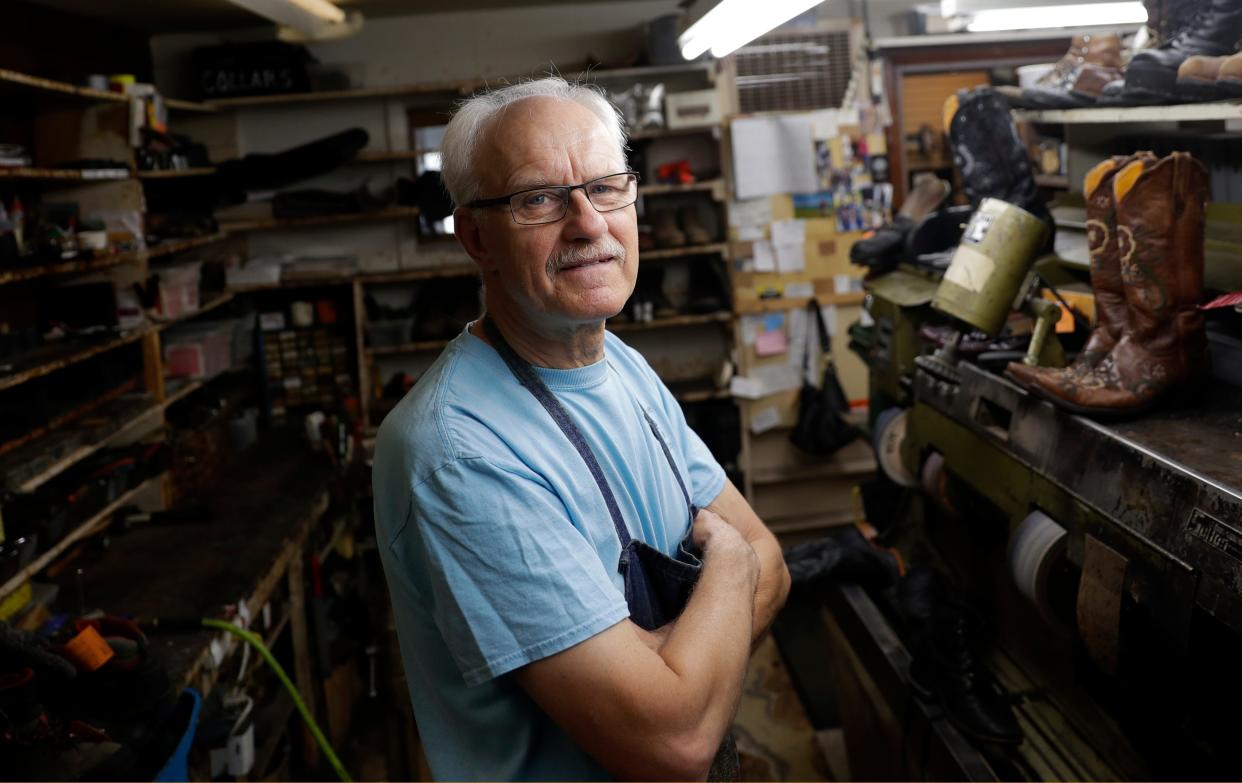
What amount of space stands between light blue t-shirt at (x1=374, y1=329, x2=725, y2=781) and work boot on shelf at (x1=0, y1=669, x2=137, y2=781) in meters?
1.09

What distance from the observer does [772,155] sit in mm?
5750

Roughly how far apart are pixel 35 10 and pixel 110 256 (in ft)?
4.57

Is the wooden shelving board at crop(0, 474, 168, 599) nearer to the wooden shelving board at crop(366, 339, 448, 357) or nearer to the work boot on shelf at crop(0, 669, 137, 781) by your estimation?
the work boot on shelf at crop(0, 669, 137, 781)

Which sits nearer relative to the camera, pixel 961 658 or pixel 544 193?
pixel 544 193

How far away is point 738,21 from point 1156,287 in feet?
4.38

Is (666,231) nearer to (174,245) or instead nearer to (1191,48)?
(174,245)

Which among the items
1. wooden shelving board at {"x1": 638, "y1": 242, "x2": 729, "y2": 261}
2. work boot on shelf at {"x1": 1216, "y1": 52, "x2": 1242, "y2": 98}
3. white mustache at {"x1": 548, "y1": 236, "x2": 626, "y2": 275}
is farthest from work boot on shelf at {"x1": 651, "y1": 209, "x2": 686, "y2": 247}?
white mustache at {"x1": 548, "y1": 236, "x2": 626, "y2": 275}

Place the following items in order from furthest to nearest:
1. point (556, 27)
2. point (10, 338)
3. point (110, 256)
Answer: point (556, 27), point (110, 256), point (10, 338)

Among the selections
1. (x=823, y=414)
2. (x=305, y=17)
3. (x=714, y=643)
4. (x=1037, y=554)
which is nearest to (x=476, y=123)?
(x=714, y=643)

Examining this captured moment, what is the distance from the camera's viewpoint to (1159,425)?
1971mm

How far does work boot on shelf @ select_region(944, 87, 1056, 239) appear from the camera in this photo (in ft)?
8.97

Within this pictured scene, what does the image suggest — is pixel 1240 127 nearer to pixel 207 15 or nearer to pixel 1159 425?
pixel 1159 425

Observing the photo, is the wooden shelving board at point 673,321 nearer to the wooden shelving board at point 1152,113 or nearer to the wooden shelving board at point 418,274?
the wooden shelving board at point 418,274

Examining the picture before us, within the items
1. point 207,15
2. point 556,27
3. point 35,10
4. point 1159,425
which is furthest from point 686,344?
point 1159,425
